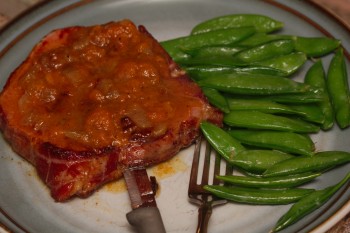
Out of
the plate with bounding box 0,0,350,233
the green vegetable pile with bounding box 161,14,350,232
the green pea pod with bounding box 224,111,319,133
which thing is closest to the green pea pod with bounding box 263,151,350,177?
the green vegetable pile with bounding box 161,14,350,232

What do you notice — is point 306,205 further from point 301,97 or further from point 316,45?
point 316,45

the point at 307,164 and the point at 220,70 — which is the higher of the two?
the point at 220,70

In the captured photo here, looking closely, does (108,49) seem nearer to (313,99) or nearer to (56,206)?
(56,206)

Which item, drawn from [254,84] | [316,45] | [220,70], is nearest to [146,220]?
[254,84]

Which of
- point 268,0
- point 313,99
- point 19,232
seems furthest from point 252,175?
point 268,0

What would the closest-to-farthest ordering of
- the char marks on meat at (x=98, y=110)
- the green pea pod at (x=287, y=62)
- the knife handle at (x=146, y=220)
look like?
1. the knife handle at (x=146, y=220)
2. the char marks on meat at (x=98, y=110)
3. the green pea pod at (x=287, y=62)

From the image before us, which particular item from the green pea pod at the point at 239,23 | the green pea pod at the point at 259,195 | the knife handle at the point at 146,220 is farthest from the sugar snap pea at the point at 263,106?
the knife handle at the point at 146,220

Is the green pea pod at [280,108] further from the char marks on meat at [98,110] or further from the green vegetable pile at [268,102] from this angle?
the char marks on meat at [98,110]
